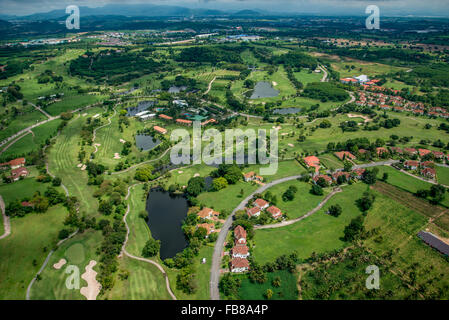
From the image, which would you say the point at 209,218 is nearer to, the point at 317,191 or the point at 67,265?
the point at 317,191

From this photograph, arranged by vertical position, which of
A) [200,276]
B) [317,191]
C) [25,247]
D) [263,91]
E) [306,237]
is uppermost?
[263,91]

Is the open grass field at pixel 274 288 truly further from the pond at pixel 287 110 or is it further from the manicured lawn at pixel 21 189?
the pond at pixel 287 110

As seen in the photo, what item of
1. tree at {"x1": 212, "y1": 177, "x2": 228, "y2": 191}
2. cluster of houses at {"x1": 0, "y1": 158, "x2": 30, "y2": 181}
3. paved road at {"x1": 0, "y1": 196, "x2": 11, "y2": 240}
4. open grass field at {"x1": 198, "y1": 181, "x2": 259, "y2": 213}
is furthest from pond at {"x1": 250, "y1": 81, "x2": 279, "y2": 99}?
paved road at {"x1": 0, "y1": 196, "x2": 11, "y2": 240}

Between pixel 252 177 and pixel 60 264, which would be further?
pixel 252 177

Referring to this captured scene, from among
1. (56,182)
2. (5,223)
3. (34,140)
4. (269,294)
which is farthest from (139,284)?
(34,140)

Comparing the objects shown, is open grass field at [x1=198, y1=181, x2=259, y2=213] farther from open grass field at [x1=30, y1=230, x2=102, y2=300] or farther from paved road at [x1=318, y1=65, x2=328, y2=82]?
paved road at [x1=318, y1=65, x2=328, y2=82]

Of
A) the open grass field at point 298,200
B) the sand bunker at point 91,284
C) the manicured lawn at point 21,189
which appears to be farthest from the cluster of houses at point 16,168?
the open grass field at point 298,200
